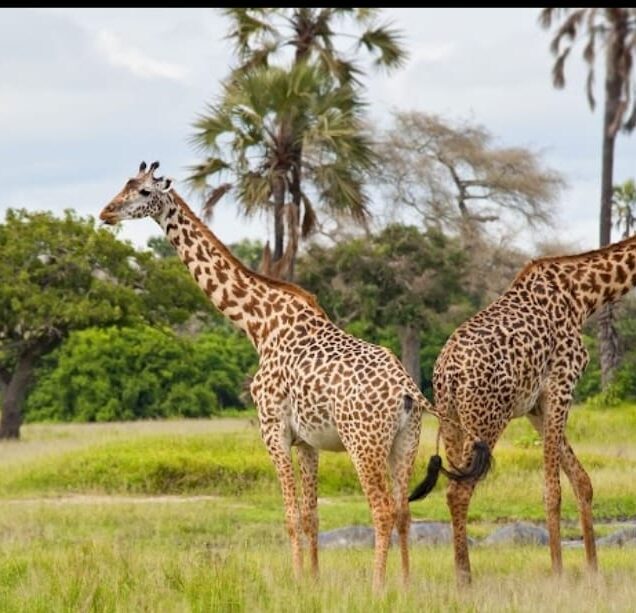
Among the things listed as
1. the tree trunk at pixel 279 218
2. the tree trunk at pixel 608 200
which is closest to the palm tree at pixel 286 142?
the tree trunk at pixel 279 218

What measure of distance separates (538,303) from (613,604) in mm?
2745

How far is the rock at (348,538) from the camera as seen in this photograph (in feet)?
44.1

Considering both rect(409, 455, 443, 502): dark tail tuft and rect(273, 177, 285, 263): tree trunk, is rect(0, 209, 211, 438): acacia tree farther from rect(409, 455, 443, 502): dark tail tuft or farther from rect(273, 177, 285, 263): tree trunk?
rect(409, 455, 443, 502): dark tail tuft

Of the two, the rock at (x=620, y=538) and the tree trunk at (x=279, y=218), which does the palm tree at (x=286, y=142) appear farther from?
the rock at (x=620, y=538)

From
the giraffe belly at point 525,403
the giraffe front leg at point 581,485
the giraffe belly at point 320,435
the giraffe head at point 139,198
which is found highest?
the giraffe head at point 139,198

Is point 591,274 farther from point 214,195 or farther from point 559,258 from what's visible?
point 214,195

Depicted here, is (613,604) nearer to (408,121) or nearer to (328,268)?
(328,268)

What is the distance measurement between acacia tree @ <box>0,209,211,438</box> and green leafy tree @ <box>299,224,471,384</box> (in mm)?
10748

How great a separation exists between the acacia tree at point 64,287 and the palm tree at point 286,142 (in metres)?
3.72

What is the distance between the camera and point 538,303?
35.0 feet

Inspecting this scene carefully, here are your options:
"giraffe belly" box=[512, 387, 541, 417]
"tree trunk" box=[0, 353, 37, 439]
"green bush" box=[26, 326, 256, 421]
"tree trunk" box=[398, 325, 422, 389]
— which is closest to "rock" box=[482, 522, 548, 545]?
"giraffe belly" box=[512, 387, 541, 417]

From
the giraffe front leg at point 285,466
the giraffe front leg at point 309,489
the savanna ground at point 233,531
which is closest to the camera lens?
the savanna ground at point 233,531

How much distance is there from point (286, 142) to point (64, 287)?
6329mm

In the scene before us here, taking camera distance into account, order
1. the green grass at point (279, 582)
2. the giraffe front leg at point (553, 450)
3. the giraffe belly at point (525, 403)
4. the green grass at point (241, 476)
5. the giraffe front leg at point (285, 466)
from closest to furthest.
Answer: the green grass at point (279, 582) < the giraffe front leg at point (285, 466) < the giraffe belly at point (525, 403) < the giraffe front leg at point (553, 450) < the green grass at point (241, 476)
